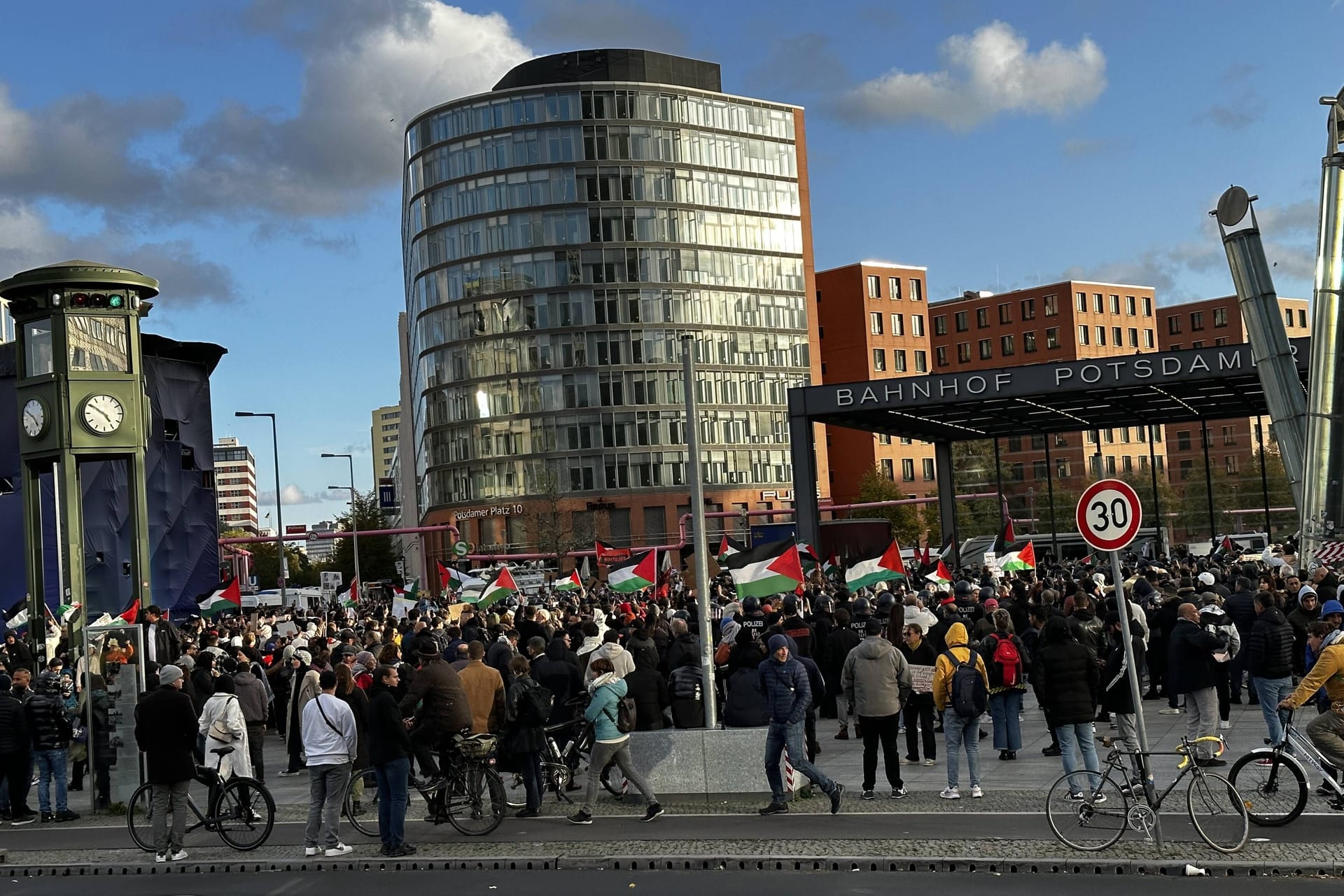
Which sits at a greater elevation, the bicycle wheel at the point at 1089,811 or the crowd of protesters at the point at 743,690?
the crowd of protesters at the point at 743,690

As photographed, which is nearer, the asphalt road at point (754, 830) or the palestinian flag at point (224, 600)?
the asphalt road at point (754, 830)

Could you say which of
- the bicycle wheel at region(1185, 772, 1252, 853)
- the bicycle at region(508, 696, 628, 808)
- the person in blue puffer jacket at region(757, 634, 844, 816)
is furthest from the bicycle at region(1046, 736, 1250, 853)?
the bicycle at region(508, 696, 628, 808)

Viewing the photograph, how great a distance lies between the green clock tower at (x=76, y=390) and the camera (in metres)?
25.9

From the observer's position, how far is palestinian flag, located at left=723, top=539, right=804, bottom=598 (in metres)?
20.4

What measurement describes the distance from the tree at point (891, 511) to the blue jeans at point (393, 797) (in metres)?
90.7

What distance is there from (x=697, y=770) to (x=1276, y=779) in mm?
5570

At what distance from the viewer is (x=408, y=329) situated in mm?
133375

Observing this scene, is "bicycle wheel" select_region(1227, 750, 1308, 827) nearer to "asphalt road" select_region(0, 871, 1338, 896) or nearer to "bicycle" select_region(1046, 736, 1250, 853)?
"bicycle" select_region(1046, 736, 1250, 853)

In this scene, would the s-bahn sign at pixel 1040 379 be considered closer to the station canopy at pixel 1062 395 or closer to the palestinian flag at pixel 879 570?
the station canopy at pixel 1062 395

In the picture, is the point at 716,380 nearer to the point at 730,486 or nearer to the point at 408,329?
the point at 730,486

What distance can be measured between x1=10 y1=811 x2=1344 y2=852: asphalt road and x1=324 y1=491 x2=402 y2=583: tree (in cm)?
9905

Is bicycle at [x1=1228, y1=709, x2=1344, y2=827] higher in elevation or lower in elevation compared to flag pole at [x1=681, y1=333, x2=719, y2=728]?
lower

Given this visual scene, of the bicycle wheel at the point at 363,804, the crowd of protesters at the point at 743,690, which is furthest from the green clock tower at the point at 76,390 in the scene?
the bicycle wheel at the point at 363,804

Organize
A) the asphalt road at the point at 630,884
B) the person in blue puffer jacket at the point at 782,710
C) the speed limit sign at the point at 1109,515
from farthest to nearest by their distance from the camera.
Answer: the person in blue puffer jacket at the point at 782,710 → the speed limit sign at the point at 1109,515 → the asphalt road at the point at 630,884
